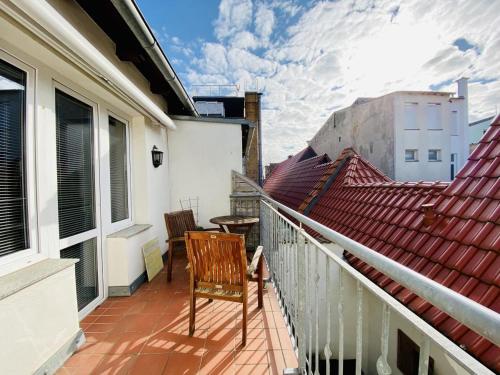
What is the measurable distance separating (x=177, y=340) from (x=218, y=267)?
72 centimetres

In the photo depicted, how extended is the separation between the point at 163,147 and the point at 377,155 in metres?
11.7

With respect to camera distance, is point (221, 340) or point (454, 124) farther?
point (454, 124)

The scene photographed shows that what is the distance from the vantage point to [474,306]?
0.42 meters

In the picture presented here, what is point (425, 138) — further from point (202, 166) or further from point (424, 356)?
point (424, 356)

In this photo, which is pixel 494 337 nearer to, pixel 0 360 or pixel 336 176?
pixel 0 360

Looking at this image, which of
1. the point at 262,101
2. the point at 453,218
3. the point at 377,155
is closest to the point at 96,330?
the point at 453,218

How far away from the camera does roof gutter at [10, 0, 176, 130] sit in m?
1.34

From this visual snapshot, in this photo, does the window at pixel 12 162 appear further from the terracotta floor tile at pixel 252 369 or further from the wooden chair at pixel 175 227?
the terracotta floor tile at pixel 252 369

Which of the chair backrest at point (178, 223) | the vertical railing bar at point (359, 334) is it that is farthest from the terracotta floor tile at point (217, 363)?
the chair backrest at point (178, 223)

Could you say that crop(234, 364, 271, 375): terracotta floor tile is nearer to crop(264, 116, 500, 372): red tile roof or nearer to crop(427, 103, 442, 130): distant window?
crop(264, 116, 500, 372): red tile roof

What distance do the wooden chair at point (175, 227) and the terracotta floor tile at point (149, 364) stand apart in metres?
1.41

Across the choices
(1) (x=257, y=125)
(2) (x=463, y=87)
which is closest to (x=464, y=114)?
(2) (x=463, y=87)

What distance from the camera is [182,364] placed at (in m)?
1.76

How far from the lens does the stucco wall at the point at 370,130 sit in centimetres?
1188
